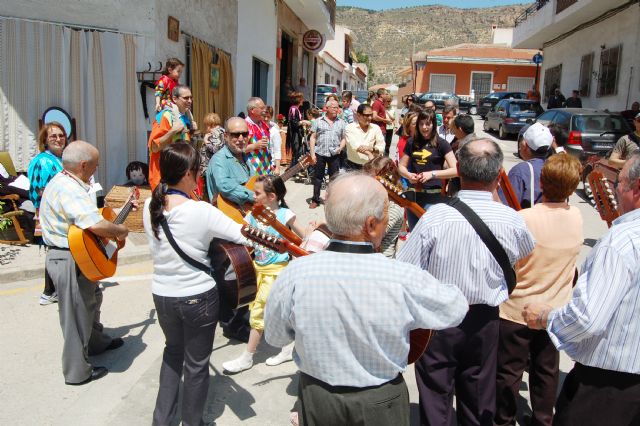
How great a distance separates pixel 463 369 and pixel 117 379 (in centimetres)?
251

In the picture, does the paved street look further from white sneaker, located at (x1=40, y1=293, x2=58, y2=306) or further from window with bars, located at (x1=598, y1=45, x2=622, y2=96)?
window with bars, located at (x1=598, y1=45, x2=622, y2=96)

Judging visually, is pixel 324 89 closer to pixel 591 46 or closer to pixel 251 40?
pixel 591 46

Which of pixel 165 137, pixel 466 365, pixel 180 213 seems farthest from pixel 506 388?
pixel 165 137

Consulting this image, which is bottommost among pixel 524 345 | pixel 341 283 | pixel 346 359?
pixel 524 345

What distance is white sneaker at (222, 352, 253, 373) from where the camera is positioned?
3912 mm

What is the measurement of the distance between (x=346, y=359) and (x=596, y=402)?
1.07 m

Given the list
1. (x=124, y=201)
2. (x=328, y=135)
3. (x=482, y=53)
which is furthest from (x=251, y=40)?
(x=482, y=53)

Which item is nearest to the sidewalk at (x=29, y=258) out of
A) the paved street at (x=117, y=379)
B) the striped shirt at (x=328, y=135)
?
the paved street at (x=117, y=379)

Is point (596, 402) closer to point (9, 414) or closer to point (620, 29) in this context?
point (9, 414)

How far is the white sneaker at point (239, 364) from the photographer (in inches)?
154

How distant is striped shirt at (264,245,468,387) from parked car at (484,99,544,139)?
20199 millimetres

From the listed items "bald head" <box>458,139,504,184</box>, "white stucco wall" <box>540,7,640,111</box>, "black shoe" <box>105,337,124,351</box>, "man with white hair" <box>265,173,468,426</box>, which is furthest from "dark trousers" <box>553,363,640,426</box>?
"white stucco wall" <box>540,7,640,111</box>

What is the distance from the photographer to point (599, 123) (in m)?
13.1

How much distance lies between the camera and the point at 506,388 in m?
3.02
